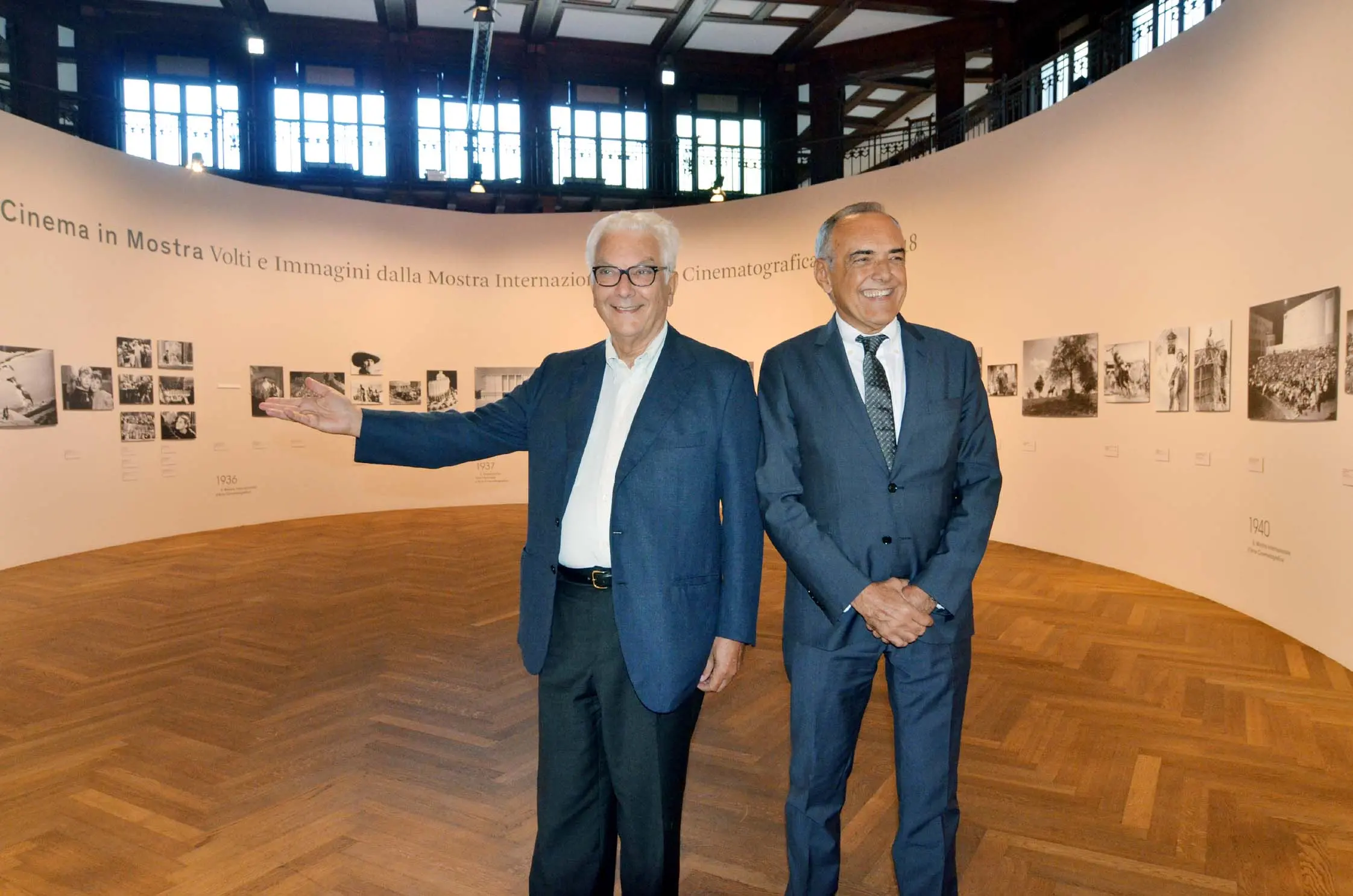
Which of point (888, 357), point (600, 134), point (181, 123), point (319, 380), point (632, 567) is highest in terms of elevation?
point (600, 134)

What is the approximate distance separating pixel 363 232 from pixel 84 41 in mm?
5691

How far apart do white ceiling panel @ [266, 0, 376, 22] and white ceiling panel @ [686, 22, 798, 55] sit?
5.47m

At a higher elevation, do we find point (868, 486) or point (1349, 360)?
point (1349, 360)

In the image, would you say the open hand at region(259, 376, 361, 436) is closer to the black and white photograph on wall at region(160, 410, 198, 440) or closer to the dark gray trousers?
the dark gray trousers

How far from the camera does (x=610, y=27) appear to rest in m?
14.1

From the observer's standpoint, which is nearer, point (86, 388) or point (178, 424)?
point (86, 388)

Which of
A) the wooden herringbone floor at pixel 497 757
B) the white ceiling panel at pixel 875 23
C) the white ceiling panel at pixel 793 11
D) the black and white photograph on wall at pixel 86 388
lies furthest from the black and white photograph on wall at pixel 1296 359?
the black and white photograph on wall at pixel 86 388

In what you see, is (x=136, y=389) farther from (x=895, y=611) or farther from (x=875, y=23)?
(x=875, y=23)

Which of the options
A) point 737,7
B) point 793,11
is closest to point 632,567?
point 737,7

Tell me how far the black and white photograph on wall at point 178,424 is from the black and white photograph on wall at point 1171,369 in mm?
10534

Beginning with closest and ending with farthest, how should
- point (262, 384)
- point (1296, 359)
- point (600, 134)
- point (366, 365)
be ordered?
point (1296, 359) → point (262, 384) → point (366, 365) → point (600, 134)

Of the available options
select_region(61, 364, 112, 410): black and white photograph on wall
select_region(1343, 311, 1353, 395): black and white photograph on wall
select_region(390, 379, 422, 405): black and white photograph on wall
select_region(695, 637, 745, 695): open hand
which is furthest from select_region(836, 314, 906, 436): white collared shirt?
select_region(390, 379, 422, 405): black and white photograph on wall

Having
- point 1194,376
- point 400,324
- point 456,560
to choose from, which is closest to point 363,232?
point 400,324

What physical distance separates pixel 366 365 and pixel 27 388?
4518 millimetres
